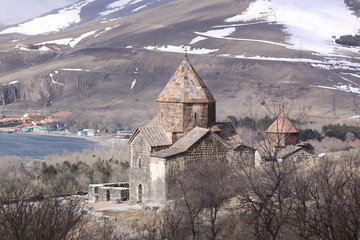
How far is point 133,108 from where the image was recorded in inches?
4658

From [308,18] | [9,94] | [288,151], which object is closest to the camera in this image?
[288,151]

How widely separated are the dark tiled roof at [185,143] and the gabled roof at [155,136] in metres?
0.37

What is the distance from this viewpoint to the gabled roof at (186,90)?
30.5m

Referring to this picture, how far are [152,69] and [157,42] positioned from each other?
710 inches

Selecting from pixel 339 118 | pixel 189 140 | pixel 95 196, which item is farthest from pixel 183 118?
pixel 339 118

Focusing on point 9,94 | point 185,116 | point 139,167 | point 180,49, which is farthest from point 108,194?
point 180,49

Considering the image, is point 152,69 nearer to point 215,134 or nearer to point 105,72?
point 105,72

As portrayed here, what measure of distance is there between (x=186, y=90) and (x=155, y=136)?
1.96 m

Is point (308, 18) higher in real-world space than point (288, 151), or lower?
lower

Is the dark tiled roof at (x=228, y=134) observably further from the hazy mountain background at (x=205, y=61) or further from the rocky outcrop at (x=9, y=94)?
the rocky outcrop at (x=9, y=94)

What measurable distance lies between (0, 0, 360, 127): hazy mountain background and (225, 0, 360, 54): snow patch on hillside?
204mm

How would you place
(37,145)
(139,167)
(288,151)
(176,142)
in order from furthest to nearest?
1. (37,145)
2. (288,151)
3. (139,167)
4. (176,142)

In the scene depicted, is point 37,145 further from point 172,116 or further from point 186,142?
point 186,142

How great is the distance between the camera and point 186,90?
30.6 metres
